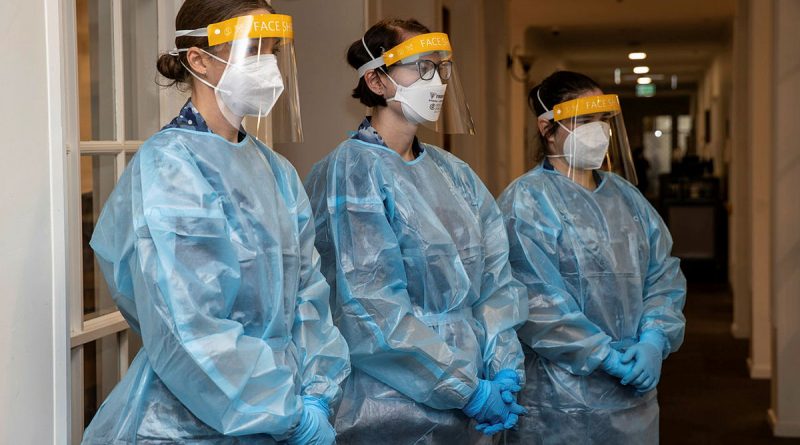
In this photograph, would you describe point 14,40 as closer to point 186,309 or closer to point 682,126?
point 186,309

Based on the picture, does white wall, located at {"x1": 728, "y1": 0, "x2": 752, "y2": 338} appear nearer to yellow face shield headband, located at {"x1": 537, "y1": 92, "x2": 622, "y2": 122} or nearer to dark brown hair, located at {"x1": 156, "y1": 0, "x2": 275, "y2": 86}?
yellow face shield headband, located at {"x1": 537, "y1": 92, "x2": 622, "y2": 122}

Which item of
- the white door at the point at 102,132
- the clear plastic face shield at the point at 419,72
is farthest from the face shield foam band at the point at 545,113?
the white door at the point at 102,132

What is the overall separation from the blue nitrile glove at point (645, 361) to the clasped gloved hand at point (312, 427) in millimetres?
936

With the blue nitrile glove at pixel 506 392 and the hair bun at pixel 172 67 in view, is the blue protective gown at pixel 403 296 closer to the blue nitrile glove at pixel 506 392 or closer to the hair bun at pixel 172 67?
the blue nitrile glove at pixel 506 392

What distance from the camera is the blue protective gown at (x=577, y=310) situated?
227cm

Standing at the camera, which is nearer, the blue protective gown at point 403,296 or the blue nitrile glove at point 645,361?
the blue protective gown at point 403,296

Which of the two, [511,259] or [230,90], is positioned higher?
[230,90]

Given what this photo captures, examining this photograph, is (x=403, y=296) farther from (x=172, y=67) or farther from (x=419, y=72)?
(x=172, y=67)

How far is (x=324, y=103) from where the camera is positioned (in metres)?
3.00

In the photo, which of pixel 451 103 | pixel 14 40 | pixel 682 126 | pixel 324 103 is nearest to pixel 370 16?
pixel 324 103

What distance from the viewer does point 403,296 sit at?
192cm

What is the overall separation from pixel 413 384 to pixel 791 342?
2.74 meters

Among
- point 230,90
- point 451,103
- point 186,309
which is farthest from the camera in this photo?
point 451,103

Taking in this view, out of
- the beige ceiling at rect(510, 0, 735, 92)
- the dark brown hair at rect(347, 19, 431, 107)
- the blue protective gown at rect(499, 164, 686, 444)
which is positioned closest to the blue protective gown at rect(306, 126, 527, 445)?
the dark brown hair at rect(347, 19, 431, 107)
